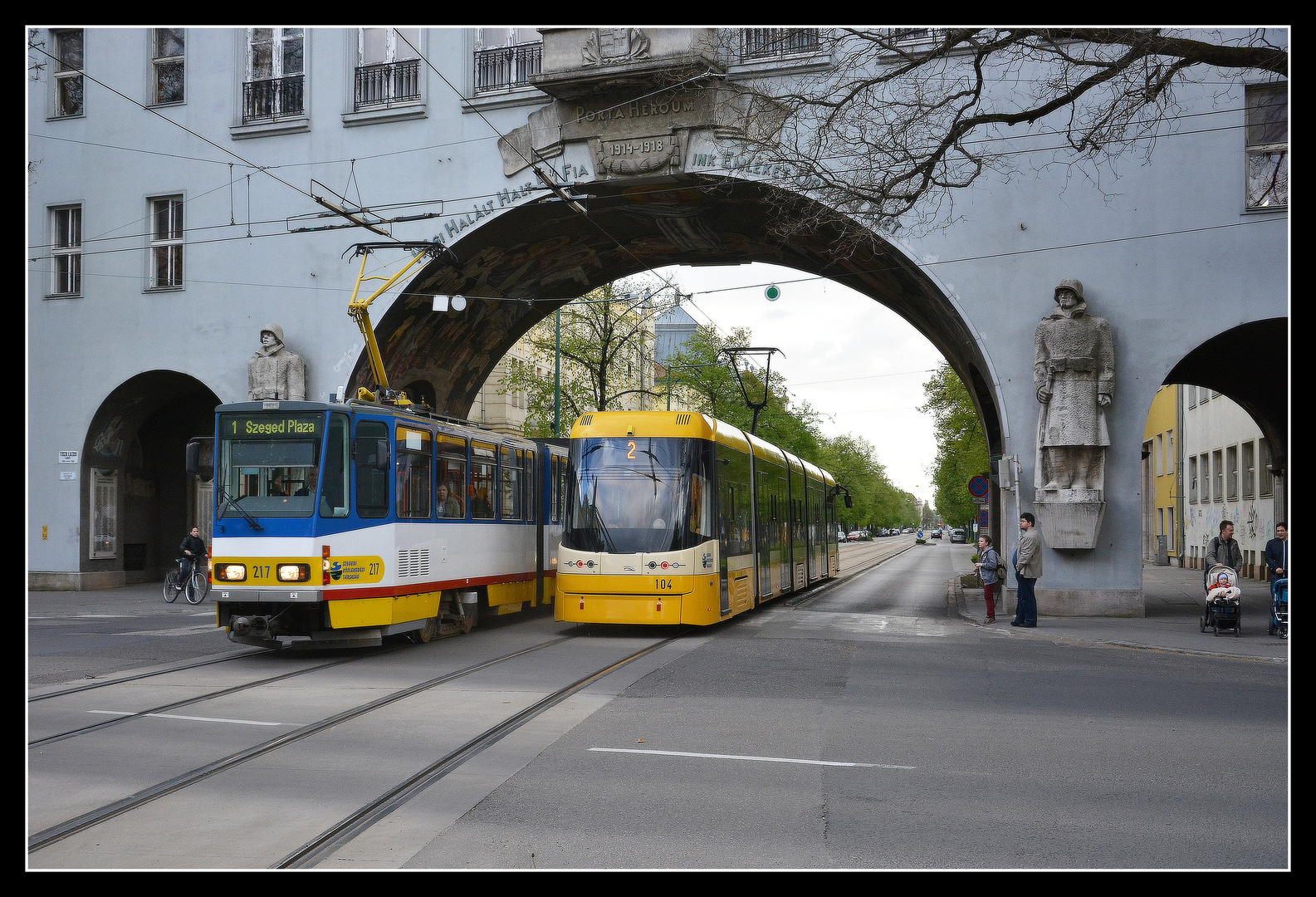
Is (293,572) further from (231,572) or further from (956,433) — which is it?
(956,433)

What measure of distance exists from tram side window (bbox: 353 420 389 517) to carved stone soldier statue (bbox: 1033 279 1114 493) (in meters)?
11.6

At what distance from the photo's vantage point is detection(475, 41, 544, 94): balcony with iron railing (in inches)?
950

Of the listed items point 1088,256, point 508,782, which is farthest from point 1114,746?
point 1088,256

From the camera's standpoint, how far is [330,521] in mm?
13719

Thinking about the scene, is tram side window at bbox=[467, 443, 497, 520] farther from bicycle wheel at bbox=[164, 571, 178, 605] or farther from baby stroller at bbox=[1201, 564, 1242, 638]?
baby stroller at bbox=[1201, 564, 1242, 638]

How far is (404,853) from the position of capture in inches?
220

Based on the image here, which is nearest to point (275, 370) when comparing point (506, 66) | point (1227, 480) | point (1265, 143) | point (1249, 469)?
point (506, 66)

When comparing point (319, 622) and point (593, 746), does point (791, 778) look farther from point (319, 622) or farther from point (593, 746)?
point (319, 622)

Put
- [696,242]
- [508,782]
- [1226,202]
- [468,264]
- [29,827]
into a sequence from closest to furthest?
[29,827]
[508,782]
[1226,202]
[468,264]
[696,242]

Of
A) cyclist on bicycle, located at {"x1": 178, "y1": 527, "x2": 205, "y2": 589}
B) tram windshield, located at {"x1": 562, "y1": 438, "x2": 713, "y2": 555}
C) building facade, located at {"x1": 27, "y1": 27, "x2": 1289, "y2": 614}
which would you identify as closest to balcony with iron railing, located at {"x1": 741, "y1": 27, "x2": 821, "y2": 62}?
building facade, located at {"x1": 27, "y1": 27, "x2": 1289, "y2": 614}

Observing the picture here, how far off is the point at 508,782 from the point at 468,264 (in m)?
19.5

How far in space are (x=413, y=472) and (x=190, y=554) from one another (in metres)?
11.6

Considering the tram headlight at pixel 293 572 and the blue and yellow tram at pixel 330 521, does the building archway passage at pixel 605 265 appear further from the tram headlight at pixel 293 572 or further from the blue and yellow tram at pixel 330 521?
the tram headlight at pixel 293 572

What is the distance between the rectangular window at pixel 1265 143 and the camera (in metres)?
20.2
